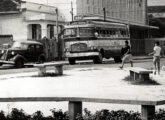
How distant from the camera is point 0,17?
154 ft

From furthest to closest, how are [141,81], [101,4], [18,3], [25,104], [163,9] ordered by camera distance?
1. [163,9]
2. [101,4]
3. [18,3]
4. [141,81]
5. [25,104]

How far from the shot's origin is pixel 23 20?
4603cm

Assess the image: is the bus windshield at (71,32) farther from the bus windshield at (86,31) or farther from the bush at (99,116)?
the bush at (99,116)

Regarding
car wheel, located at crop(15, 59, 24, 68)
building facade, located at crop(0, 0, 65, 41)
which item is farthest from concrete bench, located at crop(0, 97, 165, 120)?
building facade, located at crop(0, 0, 65, 41)

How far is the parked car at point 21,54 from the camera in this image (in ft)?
99.3

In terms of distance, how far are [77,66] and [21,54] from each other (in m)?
3.69

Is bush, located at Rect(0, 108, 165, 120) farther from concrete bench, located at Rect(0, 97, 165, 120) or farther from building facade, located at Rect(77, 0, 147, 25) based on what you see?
building facade, located at Rect(77, 0, 147, 25)

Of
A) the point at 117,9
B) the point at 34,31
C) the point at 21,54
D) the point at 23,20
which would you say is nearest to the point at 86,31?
the point at 21,54

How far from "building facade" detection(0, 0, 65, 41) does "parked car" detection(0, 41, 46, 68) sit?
1349 centimetres

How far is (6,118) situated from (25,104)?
3.27m

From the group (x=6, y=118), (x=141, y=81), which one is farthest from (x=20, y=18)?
(x=6, y=118)

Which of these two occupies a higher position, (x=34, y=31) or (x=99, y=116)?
(x=34, y=31)

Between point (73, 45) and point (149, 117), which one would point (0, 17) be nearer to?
point (73, 45)

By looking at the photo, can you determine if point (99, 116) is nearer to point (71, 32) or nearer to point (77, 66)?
point (77, 66)
